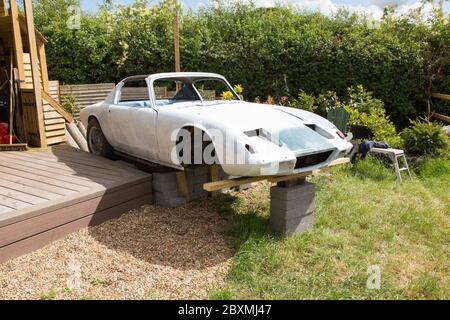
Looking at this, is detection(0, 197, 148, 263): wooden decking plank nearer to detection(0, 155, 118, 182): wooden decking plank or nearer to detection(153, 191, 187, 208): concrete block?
detection(153, 191, 187, 208): concrete block

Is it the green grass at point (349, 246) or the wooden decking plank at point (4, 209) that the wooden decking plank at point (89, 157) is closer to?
the green grass at point (349, 246)

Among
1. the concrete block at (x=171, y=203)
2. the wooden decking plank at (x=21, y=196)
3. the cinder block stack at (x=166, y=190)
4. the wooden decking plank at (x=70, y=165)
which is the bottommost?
the concrete block at (x=171, y=203)

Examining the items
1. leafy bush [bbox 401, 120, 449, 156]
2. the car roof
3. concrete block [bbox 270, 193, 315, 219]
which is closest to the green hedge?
leafy bush [bbox 401, 120, 449, 156]

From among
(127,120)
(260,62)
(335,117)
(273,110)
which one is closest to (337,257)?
(273,110)

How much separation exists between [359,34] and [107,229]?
30.2ft

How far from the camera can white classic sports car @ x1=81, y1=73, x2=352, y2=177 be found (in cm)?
367

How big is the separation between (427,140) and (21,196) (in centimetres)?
609

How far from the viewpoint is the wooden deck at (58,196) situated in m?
3.67

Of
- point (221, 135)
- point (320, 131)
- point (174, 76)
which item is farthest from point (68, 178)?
point (320, 131)

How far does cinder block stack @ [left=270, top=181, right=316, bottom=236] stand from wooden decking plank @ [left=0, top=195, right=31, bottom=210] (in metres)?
2.32

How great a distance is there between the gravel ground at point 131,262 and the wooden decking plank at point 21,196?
434mm

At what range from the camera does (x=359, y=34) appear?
11.1 meters

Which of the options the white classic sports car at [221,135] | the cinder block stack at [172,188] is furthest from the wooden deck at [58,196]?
the white classic sports car at [221,135]

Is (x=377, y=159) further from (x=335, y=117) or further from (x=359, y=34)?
(x=359, y=34)
